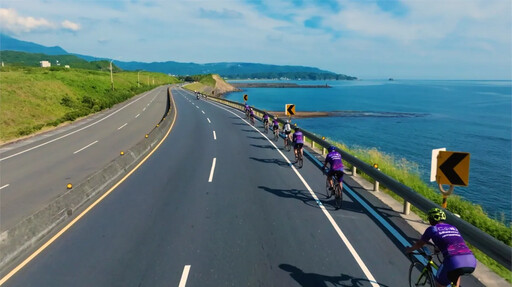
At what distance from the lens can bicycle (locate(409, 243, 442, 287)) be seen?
5059 millimetres

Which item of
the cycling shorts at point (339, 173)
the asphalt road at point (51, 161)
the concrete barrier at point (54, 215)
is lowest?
the asphalt road at point (51, 161)

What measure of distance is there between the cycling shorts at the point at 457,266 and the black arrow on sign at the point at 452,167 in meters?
3.67

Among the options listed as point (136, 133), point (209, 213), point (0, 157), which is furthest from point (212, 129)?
point (209, 213)

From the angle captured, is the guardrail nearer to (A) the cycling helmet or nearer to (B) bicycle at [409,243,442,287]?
(B) bicycle at [409,243,442,287]

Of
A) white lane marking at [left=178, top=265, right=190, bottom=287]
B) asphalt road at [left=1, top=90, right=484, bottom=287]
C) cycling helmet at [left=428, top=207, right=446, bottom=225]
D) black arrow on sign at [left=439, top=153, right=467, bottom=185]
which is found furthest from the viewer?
black arrow on sign at [left=439, top=153, right=467, bottom=185]

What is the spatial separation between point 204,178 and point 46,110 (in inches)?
1482

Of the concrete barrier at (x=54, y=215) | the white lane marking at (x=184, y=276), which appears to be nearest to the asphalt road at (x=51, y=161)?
the concrete barrier at (x=54, y=215)

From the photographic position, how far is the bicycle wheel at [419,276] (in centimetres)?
510

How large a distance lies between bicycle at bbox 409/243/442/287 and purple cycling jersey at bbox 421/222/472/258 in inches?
12.0

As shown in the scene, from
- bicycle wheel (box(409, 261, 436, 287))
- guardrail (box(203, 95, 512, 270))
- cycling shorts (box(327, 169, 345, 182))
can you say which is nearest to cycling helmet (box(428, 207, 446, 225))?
bicycle wheel (box(409, 261, 436, 287))

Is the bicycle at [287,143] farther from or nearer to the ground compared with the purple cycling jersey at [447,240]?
nearer to the ground

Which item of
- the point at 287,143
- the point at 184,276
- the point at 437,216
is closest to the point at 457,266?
the point at 437,216

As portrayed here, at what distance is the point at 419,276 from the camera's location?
219 inches

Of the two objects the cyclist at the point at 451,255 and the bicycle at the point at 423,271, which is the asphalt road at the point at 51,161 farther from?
the cyclist at the point at 451,255
